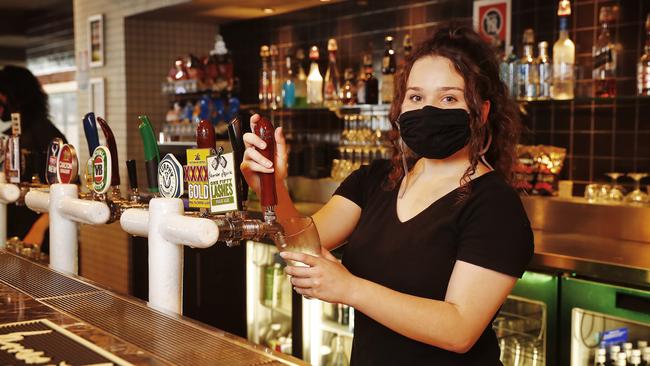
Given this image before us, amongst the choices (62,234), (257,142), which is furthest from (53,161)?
(257,142)

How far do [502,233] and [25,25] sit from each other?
924cm

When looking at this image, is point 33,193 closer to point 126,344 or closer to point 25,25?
point 126,344

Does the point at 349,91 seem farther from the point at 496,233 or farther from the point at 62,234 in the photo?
the point at 496,233

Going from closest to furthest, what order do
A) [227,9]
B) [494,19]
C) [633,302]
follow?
[633,302] < [494,19] < [227,9]

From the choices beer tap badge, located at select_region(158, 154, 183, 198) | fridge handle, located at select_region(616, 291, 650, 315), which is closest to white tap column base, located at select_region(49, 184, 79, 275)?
beer tap badge, located at select_region(158, 154, 183, 198)

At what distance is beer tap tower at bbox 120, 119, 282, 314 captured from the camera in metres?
1.32

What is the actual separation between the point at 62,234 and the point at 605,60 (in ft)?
8.10

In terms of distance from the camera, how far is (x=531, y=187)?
3547 millimetres

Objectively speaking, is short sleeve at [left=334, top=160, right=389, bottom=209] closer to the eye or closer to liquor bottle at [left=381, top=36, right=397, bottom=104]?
the eye

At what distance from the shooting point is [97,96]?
19.1 feet

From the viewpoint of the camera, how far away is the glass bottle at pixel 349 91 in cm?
438

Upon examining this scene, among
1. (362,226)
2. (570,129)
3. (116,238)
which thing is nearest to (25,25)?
(116,238)

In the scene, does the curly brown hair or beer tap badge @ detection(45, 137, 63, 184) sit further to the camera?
beer tap badge @ detection(45, 137, 63, 184)

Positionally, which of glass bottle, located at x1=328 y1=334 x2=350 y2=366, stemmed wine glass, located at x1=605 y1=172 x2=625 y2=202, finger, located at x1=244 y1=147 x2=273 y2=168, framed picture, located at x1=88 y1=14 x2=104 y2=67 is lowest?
glass bottle, located at x1=328 y1=334 x2=350 y2=366
